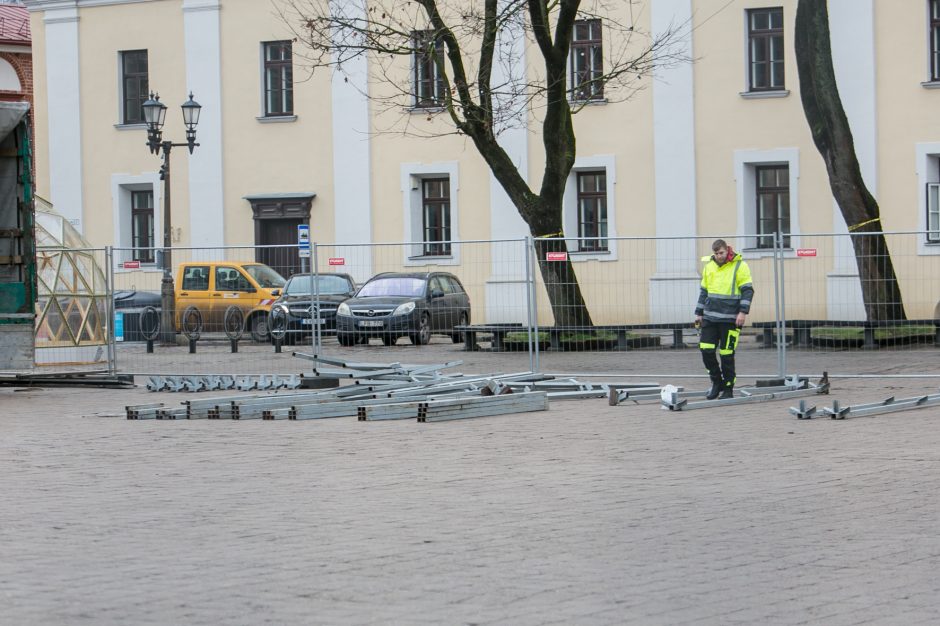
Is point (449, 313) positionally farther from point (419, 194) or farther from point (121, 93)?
point (121, 93)

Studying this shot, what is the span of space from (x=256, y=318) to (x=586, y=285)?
7.87 meters

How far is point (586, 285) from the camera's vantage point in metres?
19.6

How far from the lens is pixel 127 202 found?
38188mm

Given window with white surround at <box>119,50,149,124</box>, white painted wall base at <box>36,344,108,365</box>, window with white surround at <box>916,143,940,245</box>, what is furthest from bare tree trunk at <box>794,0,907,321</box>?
window with white surround at <box>119,50,149,124</box>

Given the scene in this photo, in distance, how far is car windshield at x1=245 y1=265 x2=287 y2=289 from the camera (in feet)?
89.8

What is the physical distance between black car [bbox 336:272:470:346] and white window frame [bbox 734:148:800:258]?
8.60 metres

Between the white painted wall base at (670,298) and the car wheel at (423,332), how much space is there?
3.60m

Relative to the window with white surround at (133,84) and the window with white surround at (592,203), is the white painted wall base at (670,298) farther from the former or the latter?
the window with white surround at (133,84)

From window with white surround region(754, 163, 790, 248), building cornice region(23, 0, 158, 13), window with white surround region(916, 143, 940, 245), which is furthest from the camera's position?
building cornice region(23, 0, 158, 13)

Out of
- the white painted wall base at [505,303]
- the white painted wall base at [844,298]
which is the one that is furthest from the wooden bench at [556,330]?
the white painted wall base at [844,298]

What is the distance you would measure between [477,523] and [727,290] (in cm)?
771

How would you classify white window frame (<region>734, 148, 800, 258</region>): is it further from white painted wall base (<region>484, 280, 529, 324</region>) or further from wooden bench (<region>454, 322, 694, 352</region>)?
white painted wall base (<region>484, 280, 529, 324</region>)

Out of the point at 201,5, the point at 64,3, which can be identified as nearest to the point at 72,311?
the point at 201,5

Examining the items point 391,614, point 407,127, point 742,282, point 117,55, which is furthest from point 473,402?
point 117,55
